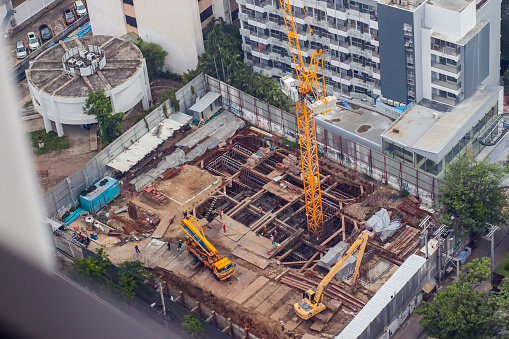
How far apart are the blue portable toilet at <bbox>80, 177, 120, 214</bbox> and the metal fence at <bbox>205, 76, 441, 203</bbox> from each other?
21.1m

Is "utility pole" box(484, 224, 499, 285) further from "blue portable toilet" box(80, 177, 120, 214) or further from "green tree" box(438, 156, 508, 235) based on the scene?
"blue portable toilet" box(80, 177, 120, 214)

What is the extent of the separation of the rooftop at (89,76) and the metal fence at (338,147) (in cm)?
1139

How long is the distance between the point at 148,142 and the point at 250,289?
28.4m

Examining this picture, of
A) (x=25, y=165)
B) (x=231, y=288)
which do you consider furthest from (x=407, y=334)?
(x=25, y=165)

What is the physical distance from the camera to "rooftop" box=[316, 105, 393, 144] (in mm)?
87062

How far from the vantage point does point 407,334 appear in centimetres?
7069

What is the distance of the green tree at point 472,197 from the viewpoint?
73.8 meters

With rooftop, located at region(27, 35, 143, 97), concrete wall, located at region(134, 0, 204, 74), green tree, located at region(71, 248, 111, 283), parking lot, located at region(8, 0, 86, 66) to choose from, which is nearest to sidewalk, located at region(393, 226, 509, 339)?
green tree, located at region(71, 248, 111, 283)

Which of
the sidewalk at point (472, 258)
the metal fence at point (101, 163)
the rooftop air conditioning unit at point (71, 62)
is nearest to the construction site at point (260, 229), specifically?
the metal fence at point (101, 163)

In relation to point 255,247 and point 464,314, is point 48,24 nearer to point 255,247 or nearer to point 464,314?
point 255,247

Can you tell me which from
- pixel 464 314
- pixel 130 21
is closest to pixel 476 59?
pixel 464 314

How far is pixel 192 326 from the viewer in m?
67.8

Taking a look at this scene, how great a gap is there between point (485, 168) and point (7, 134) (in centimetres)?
7293

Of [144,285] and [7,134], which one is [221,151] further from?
[7,134]
